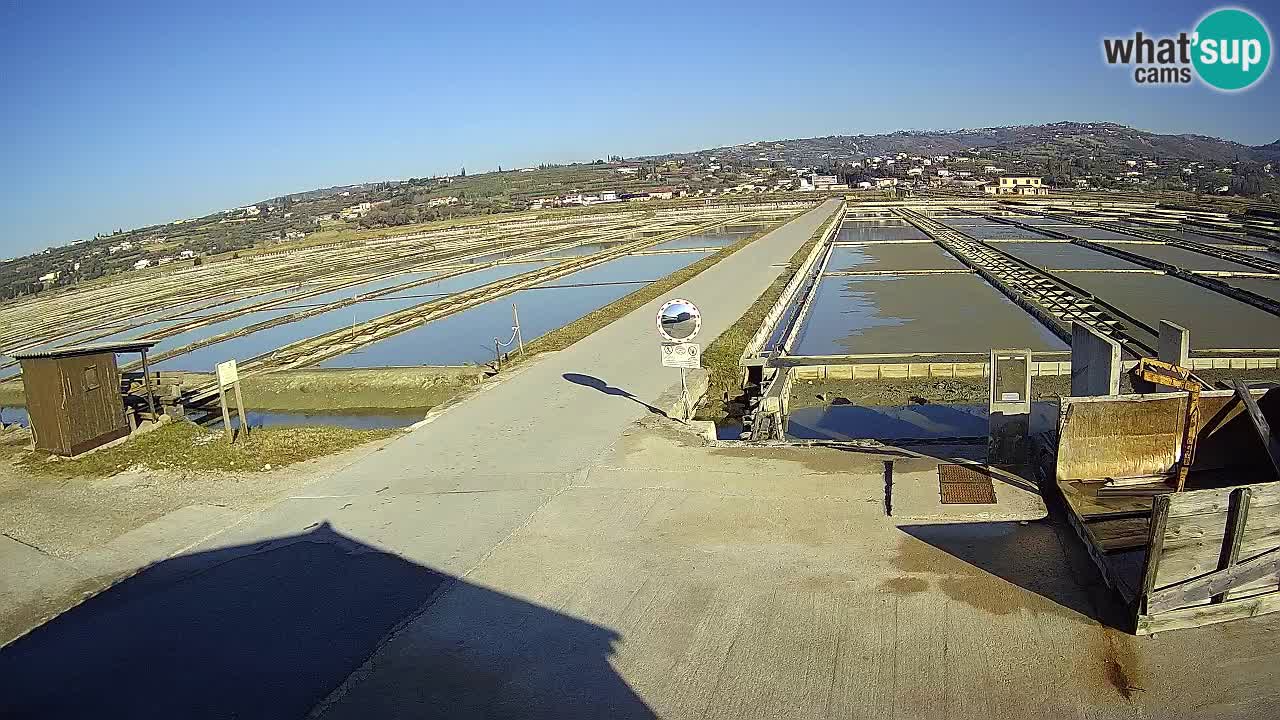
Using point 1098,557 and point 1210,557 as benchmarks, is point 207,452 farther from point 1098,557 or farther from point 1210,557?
point 1210,557

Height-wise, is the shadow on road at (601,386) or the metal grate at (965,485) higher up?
the metal grate at (965,485)

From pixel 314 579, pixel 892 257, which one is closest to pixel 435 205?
pixel 892 257

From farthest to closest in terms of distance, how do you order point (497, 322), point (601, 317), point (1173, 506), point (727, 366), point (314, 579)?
point (497, 322), point (601, 317), point (727, 366), point (314, 579), point (1173, 506)

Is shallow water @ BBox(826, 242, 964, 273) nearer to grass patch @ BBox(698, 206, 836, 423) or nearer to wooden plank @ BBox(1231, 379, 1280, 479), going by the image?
grass patch @ BBox(698, 206, 836, 423)

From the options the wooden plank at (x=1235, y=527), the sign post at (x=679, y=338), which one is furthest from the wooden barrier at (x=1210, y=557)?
the sign post at (x=679, y=338)

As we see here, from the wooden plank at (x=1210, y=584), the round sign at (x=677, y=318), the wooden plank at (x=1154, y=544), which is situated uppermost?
the round sign at (x=677, y=318)

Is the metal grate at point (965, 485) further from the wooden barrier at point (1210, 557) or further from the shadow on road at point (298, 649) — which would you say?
the shadow on road at point (298, 649)

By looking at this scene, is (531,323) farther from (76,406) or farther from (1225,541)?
(1225,541)
